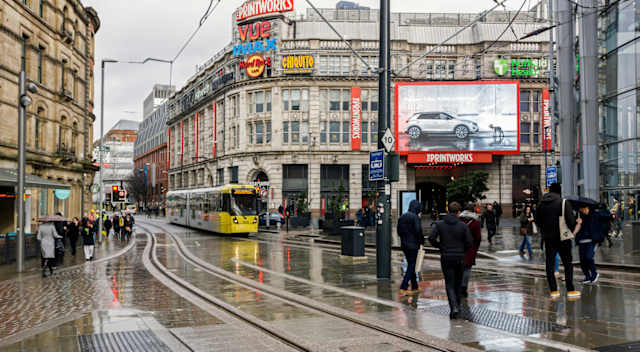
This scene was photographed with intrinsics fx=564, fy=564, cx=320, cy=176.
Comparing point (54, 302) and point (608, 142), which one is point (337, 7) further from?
point (54, 302)

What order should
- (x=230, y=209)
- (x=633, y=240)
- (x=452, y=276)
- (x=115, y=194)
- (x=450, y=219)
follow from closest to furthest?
(x=452, y=276) < (x=450, y=219) < (x=633, y=240) < (x=230, y=209) < (x=115, y=194)

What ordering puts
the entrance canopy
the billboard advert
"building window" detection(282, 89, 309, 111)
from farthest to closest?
"building window" detection(282, 89, 309, 111)
the billboard advert
the entrance canopy

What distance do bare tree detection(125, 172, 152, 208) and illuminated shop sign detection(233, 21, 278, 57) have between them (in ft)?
211

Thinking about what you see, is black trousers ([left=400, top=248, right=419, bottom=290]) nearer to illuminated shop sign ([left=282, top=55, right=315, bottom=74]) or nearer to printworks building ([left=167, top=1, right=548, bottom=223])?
printworks building ([left=167, top=1, right=548, bottom=223])

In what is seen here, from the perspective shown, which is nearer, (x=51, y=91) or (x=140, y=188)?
(x=51, y=91)

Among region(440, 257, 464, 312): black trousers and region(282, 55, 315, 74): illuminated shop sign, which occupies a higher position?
region(282, 55, 315, 74): illuminated shop sign

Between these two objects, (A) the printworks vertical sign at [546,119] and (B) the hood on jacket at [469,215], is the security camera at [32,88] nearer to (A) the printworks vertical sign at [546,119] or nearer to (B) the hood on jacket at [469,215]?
(B) the hood on jacket at [469,215]

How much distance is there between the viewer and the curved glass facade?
18.7 metres

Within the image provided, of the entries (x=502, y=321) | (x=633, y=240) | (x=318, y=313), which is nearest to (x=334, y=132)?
(x=633, y=240)

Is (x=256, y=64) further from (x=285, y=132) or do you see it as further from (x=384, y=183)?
(x=384, y=183)

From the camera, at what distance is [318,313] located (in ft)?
30.1

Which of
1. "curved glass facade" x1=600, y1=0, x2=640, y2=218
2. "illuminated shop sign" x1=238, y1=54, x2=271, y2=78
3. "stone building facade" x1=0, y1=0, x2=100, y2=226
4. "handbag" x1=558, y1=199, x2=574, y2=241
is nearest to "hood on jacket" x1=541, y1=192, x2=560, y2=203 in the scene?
"handbag" x1=558, y1=199, x2=574, y2=241

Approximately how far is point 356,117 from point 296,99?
643cm

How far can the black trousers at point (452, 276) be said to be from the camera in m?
8.41
